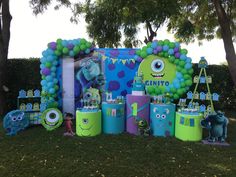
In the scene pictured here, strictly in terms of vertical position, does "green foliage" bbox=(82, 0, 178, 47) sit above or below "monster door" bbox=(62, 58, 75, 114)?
above

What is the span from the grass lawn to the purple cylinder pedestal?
0.87ft

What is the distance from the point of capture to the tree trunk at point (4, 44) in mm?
6840

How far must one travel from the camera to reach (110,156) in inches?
166

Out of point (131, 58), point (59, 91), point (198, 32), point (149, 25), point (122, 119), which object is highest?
point (149, 25)

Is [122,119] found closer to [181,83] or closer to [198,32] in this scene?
[181,83]

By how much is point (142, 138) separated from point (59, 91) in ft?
9.19

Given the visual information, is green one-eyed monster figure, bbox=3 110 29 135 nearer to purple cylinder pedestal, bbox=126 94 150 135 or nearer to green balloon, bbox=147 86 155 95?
purple cylinder pedestal, bbox=126 94 150 135

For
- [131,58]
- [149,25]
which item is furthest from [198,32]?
[131,58]

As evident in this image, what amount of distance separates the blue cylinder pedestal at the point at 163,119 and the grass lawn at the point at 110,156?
261mm

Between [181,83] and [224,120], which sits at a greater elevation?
[181,83]

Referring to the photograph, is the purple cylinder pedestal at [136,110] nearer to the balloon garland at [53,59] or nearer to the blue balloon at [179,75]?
the blue balloon at [179,75]

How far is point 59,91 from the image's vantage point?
676 cm

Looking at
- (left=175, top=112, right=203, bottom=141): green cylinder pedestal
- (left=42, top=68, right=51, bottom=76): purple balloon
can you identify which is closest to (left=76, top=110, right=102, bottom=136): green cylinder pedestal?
(left=42, top=68, right=51, bottom=76): purple balloon

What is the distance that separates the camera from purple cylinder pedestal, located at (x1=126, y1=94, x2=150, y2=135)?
216 inches
